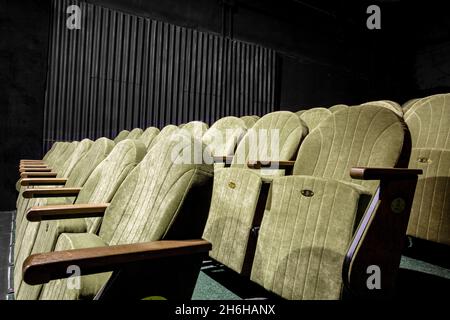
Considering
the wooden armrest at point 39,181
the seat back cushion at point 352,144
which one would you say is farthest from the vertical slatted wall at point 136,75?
the seat back cushion at point 352,144

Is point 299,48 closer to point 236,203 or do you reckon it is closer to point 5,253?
point 236,203

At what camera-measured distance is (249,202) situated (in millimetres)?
876

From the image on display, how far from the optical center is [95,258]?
40cm

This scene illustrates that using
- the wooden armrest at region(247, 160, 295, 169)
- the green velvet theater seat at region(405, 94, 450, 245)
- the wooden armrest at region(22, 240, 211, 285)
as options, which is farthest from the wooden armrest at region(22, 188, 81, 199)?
the green velvet theater seat at region(405, 94, 450, 245)

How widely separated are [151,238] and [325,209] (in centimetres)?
34

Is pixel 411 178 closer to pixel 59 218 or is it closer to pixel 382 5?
pixel 59 218

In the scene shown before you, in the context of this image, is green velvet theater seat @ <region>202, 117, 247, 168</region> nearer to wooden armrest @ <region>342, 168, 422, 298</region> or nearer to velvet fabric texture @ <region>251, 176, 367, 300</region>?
velvet fabric texture @ <region>251, 176, 367, 300</region>

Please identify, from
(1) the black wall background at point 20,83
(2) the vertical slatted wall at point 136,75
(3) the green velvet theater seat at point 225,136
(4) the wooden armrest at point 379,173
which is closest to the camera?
(4) the wooden armrest at point 379,173

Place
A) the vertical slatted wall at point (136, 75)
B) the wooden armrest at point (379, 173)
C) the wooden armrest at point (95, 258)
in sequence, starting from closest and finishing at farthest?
the wooden armrest at point (95, 258) → the wooden armrest at point (379, 173) → the vertical slatted wall at point (136, 75)

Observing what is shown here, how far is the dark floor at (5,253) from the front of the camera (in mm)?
950

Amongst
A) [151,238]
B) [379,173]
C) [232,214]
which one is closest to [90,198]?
[232,214]

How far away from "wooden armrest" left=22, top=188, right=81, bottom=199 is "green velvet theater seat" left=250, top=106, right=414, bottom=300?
22.1 inches

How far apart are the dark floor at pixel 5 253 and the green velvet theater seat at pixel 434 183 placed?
1.09m

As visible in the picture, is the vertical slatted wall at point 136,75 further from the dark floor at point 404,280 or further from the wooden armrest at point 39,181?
the dark floor at point 404,280
